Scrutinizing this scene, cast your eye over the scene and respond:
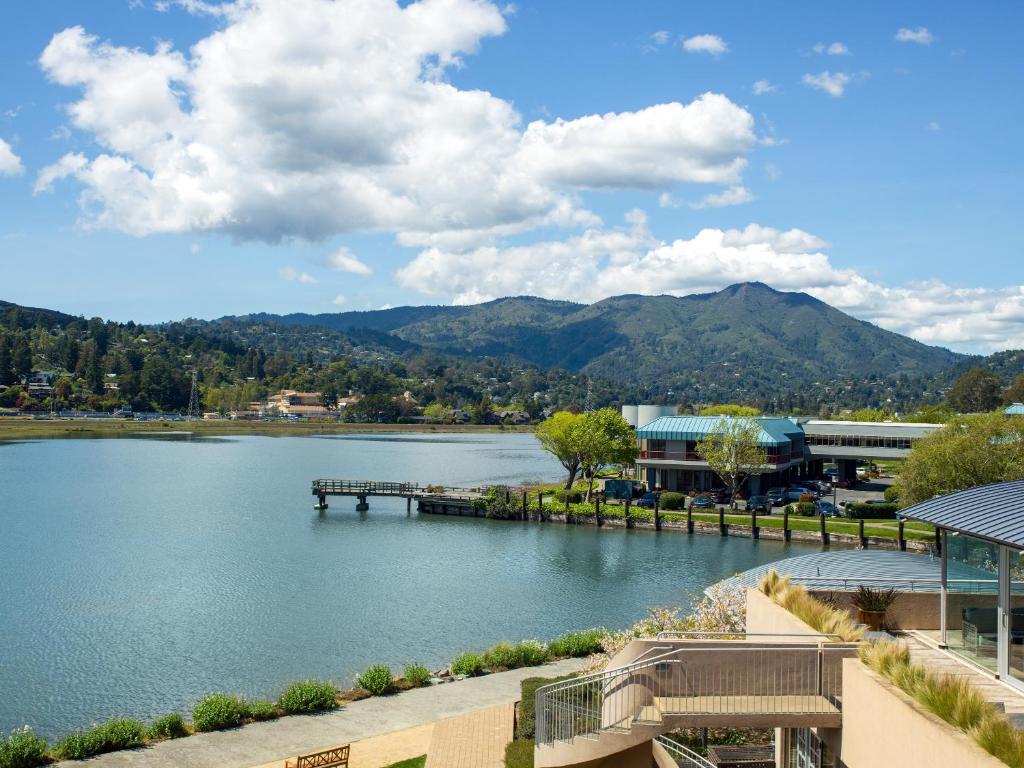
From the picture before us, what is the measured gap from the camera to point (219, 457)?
12500 centimetres

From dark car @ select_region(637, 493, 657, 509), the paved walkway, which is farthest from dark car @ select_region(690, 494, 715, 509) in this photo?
the paved walkway

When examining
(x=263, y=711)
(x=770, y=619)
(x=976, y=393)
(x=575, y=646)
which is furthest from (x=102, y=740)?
(x=976, y=393)

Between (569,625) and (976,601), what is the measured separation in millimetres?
22853

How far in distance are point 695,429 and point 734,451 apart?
20.5 ft

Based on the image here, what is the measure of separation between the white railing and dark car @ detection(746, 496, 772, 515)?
51.1 metres

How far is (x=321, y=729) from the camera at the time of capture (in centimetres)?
2123

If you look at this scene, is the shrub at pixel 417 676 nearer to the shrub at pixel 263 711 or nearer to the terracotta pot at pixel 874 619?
the shrub at pixel 263 711

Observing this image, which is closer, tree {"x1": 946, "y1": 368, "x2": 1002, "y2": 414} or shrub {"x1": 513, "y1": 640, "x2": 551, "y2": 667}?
shrub {"x1": 513, "y1": 640, "x2": 551, "y2": 667}

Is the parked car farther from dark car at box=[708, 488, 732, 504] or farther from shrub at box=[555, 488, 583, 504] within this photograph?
shrub at box=[555, 488, 583, 504]

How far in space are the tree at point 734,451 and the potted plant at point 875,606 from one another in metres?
51.0

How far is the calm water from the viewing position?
94.5 ft

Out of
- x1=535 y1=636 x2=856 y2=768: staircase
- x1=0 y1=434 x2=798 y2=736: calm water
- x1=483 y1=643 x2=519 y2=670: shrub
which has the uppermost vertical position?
x1=535 y1=636 x2=856 y2=768: staircase

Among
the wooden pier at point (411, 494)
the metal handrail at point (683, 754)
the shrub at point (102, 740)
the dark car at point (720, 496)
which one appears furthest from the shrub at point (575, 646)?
the dark car at point (720, 496)

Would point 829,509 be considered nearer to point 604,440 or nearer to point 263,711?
point 604,440
